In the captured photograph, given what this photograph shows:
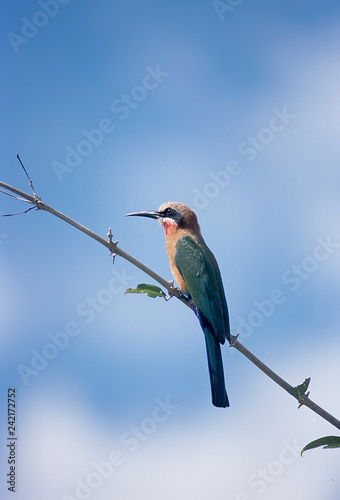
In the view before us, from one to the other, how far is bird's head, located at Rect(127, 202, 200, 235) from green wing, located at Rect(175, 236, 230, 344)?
310mm

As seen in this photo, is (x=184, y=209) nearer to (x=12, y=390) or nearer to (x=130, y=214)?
(x=130, y=214)

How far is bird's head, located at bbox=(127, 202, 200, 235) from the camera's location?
677 cm

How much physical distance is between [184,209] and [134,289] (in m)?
2.87

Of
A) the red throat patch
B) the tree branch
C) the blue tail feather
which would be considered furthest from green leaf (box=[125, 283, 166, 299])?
the red throat patch

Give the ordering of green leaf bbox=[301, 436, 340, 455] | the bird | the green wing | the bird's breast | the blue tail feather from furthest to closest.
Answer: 1. the bird's breast
2. the green wing
3. the bird
4. the blue tail feather
5. green leaf bbox=[301, 436, 340, 455]

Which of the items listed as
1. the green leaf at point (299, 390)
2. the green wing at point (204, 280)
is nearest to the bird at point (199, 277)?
the green wing at point (204, 280)

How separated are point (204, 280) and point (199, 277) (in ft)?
0.24

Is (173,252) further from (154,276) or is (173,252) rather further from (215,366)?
(154,276)

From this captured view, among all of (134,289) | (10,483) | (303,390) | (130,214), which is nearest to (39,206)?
(134,289)

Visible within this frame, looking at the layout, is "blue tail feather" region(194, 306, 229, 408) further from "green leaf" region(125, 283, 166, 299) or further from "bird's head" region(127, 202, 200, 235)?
"bird's head" region(127, 202, 200, 235)

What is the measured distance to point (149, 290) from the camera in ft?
13.8

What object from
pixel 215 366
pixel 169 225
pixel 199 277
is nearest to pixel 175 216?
pixel 169 225

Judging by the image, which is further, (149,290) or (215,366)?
(215,366)

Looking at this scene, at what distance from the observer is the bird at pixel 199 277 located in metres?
5.02
